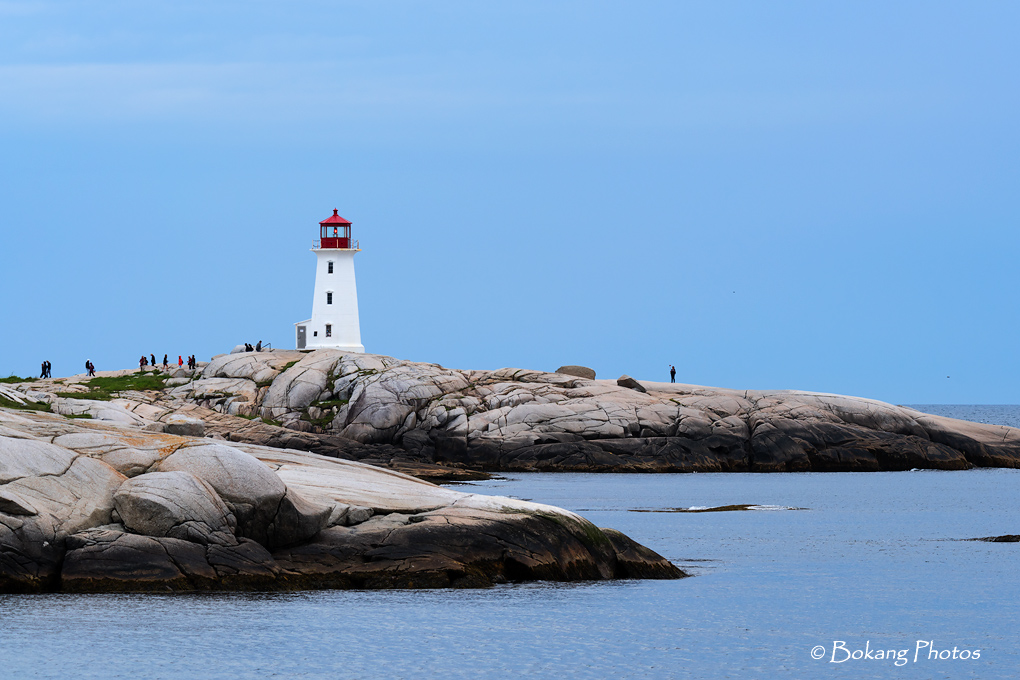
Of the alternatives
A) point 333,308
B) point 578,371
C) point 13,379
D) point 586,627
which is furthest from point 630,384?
point 586,627

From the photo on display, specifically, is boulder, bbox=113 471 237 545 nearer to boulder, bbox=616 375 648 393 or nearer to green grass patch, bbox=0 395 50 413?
green grass patch, bbox=0 395 50 413

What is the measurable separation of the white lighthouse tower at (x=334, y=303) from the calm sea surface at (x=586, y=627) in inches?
2168

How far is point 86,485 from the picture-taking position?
87.8 ft

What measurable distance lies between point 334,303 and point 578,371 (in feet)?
64.4

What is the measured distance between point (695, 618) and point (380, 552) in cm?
727

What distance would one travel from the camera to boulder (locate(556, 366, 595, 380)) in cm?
8312

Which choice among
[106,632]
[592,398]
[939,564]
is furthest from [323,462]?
[592,398]

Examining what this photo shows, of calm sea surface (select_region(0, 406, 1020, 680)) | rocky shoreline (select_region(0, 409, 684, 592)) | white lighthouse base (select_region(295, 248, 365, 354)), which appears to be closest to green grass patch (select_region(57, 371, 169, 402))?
white lighthouse base (select_region(295, 248, 365, 354))

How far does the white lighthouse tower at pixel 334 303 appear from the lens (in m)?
89.9

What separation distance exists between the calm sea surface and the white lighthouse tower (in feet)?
181

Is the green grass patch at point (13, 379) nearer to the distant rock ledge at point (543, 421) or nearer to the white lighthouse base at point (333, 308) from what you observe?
the distant rock ledge at point (543, 421)

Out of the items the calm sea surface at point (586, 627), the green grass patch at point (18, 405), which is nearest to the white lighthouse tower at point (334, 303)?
the green grass patch at point (18, 405)

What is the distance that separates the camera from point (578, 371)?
8331 cm

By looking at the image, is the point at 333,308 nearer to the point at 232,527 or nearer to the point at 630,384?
the point at 630,384
